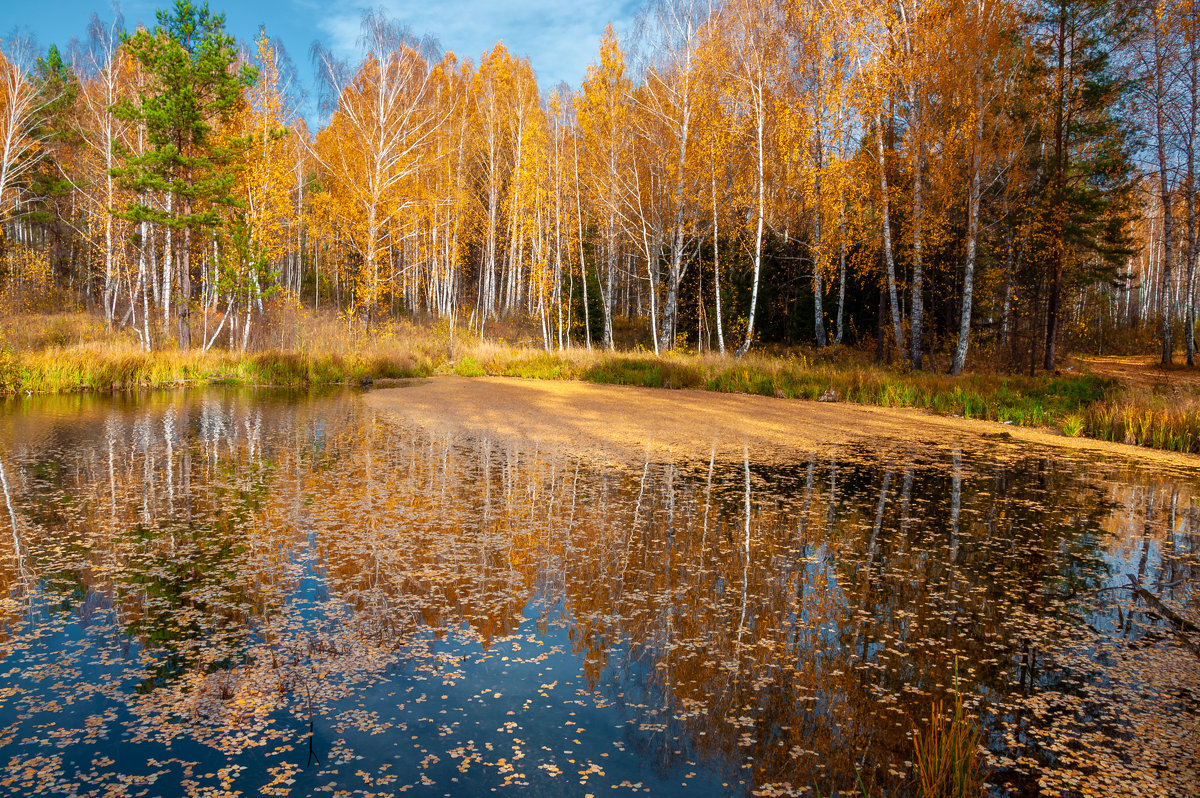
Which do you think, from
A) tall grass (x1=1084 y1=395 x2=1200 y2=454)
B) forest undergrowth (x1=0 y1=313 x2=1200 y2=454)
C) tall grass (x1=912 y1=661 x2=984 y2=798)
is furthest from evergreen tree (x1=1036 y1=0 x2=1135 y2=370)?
tall grass (x1=912 y1=661 x2=984 y2=798)

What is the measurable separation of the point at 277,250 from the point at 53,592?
721 inches

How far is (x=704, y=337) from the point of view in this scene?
23.7 m

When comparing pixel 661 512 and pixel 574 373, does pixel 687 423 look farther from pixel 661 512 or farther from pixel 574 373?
pixel 574 373


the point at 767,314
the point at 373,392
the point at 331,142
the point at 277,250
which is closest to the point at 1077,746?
the point at 373,392

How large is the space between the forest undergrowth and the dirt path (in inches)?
20.6

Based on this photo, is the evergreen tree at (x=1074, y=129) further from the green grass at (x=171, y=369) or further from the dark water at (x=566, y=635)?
the green grass at (x=171, y=369)

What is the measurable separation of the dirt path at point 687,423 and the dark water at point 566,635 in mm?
1896

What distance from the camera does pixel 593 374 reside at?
15.4m

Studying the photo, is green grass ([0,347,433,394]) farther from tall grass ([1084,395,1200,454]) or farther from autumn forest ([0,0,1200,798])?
tall grass ([1084,395,1200,454])

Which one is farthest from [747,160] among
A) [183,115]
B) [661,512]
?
[661,512]

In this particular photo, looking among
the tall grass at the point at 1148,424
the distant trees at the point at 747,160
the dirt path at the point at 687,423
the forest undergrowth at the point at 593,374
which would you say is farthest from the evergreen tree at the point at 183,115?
the tall grass at the point at 1148,424

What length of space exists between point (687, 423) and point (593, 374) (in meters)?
6.92

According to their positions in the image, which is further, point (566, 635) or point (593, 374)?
point (593, 374)

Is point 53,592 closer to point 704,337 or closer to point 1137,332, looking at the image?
point 704,337
